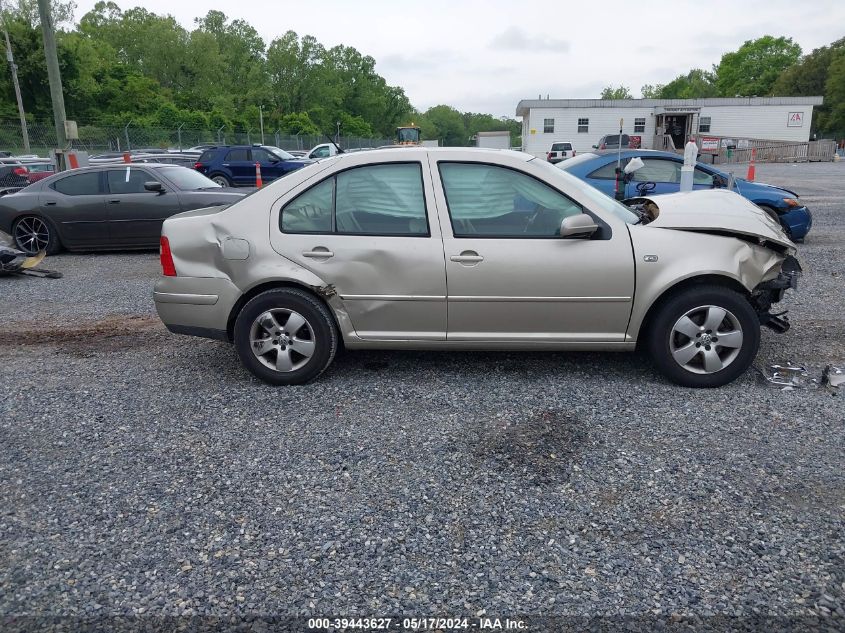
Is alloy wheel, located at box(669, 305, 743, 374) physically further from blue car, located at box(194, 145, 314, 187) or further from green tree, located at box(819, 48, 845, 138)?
green tree, located at box(819, 48, 845, 138)

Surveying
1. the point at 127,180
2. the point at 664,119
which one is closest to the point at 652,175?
the point at 127,180

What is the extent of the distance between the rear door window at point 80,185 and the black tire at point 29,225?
21.5 inches

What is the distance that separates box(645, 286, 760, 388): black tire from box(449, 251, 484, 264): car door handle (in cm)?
124

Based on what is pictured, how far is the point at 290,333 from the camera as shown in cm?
461

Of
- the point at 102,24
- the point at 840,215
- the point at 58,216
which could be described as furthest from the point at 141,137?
the point at 102,24

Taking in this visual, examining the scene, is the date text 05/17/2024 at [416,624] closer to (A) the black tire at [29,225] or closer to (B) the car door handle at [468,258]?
(B) the car door handle at [468,258]

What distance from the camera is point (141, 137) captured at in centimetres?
3669

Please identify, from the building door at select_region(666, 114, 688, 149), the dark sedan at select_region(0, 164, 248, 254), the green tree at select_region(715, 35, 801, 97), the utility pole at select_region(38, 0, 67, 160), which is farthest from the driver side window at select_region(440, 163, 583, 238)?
the green tree at select_region(715, 35, 801, 97)

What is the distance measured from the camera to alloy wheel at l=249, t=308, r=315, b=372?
4582 millimetres

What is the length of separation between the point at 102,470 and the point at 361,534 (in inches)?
61.9

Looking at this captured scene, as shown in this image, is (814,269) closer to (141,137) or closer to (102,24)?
(141,137)

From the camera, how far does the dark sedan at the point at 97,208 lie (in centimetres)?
1014

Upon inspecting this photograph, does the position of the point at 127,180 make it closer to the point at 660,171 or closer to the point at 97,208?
the point at 97,208

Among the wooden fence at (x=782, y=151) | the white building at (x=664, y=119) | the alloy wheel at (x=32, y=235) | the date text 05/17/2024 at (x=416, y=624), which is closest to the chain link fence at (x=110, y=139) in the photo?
the white building at (x=664, y=119)
